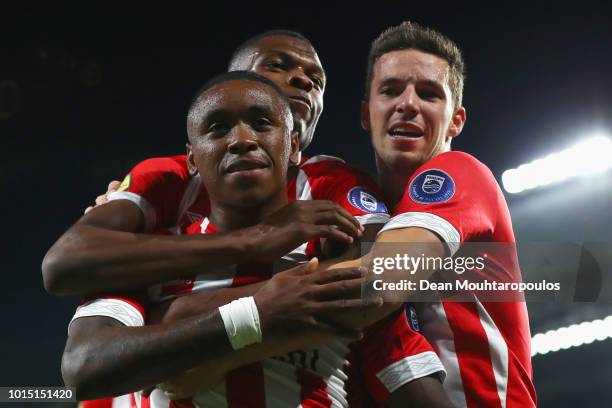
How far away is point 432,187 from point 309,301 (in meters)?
0.55

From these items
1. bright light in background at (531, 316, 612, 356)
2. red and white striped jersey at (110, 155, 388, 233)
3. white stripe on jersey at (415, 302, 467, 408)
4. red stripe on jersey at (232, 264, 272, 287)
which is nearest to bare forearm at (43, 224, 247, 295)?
red stripe on jersey at (232, 264, 272, 287)

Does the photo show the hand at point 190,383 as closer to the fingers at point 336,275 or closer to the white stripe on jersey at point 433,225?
the fingers at point 336,275

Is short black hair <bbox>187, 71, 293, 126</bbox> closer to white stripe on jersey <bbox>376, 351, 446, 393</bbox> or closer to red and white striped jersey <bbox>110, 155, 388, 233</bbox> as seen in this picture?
red and white striped jersey <bbox>110, 155, 388, 233</bbox>

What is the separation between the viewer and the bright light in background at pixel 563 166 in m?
9.63

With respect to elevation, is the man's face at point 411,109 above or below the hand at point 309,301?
above

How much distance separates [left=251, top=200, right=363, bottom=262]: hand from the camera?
2104mm

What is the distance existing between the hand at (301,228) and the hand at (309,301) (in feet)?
0.47

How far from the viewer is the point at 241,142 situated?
7.23 feet

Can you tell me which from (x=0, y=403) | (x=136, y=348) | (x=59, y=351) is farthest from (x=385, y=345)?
(x=59, y=351)

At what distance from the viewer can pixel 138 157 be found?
1098 cm

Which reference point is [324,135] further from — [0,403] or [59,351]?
[0,403]

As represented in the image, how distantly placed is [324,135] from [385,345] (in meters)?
9.34

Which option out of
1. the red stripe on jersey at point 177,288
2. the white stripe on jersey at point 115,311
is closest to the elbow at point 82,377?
the white stripe on jersey at point 115,311

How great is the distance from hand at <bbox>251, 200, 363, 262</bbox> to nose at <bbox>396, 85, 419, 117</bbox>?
628 mm
